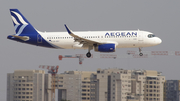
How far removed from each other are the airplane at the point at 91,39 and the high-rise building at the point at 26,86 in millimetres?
111217

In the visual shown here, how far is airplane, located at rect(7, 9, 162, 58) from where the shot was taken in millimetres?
67750

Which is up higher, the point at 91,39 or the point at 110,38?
the point at 110,38

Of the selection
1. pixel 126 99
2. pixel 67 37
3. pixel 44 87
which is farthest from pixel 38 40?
pixel 44 87

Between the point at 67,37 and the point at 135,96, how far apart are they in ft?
286

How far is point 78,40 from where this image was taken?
67.2 meters

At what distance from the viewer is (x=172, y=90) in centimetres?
17862

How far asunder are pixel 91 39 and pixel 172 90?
11816 centimetres

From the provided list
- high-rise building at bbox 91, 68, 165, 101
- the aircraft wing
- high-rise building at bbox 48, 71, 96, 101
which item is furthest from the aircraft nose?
high-rise building at bbox 48, 71, 96, 101

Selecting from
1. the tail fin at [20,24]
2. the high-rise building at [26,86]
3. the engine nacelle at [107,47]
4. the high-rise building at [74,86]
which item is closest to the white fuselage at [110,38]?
the engine nacelle at [107,47]

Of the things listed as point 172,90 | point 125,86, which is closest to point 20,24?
point 125,86

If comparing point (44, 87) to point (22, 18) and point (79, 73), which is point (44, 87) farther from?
point (22, 18)

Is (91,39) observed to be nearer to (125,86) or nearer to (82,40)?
(82,40)

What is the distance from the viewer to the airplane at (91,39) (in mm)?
67750

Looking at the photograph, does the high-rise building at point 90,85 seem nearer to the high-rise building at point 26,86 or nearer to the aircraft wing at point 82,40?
the high-rise building at point 26,86
